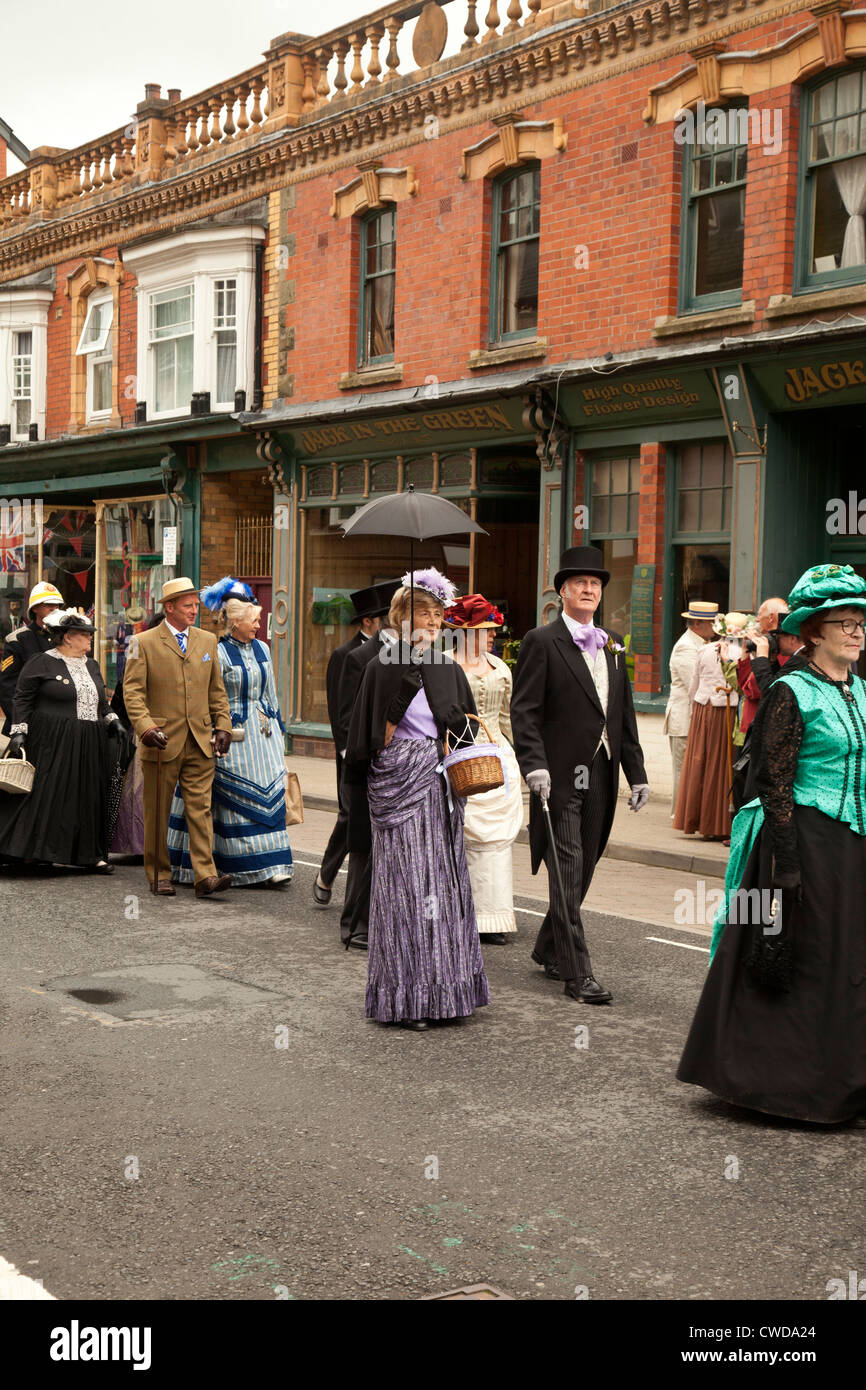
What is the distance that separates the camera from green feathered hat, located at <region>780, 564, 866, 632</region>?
17.8 ft

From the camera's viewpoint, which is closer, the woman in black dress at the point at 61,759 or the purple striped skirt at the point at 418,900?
the purple striped skirt at the point at 418,900

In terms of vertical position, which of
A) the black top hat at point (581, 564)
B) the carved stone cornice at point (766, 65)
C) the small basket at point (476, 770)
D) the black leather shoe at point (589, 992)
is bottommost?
the black leather shoe at point (589, 992)

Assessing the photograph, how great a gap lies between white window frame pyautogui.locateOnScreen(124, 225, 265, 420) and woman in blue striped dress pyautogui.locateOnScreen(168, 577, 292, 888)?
425 inches

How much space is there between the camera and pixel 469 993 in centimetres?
678

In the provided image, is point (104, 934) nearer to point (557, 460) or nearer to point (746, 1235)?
point (746, 1235)

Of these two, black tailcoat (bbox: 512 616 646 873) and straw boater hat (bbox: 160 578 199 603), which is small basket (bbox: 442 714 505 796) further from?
straw boater hat (bbox: 160 578 199 603)

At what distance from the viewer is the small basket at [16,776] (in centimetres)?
1032

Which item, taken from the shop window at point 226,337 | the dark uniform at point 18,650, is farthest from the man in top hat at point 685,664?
the shop window at point 226,337

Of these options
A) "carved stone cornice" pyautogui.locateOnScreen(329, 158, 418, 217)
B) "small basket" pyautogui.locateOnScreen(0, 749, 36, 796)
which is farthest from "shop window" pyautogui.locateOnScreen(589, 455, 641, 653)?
"small basket" pyautogui.locateOnScreen(0, 749, 36, 796)

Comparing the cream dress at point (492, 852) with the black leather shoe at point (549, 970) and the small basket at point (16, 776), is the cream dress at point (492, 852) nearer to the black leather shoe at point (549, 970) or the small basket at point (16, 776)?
the black leather shoe at point (549, 970)

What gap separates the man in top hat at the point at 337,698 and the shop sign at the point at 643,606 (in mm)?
5836

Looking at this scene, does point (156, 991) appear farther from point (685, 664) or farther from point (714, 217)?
point (714, 217)

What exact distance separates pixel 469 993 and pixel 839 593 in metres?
2.49
